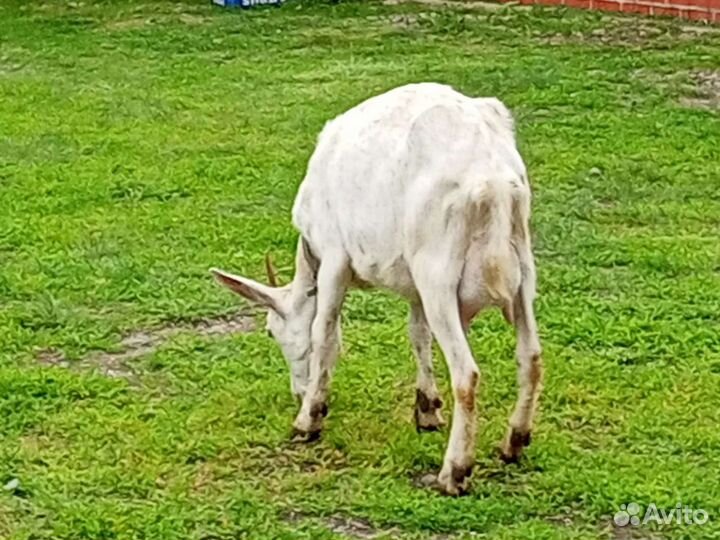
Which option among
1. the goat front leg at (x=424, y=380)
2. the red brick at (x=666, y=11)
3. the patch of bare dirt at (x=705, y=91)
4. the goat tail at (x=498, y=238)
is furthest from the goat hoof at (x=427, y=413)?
the red brick at (x=666, y=11)

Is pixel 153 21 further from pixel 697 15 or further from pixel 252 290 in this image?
pixel 252 290

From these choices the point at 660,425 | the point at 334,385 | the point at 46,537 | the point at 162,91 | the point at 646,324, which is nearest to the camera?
the point at 46,537

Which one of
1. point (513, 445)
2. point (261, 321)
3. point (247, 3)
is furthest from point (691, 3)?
point (513, 445)

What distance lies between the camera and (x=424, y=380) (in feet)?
18.1

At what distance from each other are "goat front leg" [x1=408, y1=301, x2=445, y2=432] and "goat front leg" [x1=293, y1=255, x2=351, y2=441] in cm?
26

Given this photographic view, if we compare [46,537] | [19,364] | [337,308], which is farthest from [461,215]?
[19,364]

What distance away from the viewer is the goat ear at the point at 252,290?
18.1 feet

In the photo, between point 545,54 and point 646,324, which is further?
point 545,54

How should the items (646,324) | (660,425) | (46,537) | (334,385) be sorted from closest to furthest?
1. (46,537)
2. (660,425)
3. (334,385)
4. (646,324)

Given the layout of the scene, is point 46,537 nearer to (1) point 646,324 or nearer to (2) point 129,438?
(2) point 129,438

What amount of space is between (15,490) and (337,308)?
1.12 meters

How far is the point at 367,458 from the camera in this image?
5355 mm

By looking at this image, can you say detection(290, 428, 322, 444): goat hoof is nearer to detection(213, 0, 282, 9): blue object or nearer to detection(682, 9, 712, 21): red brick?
detection(682, 9, 712, 21): red brick
